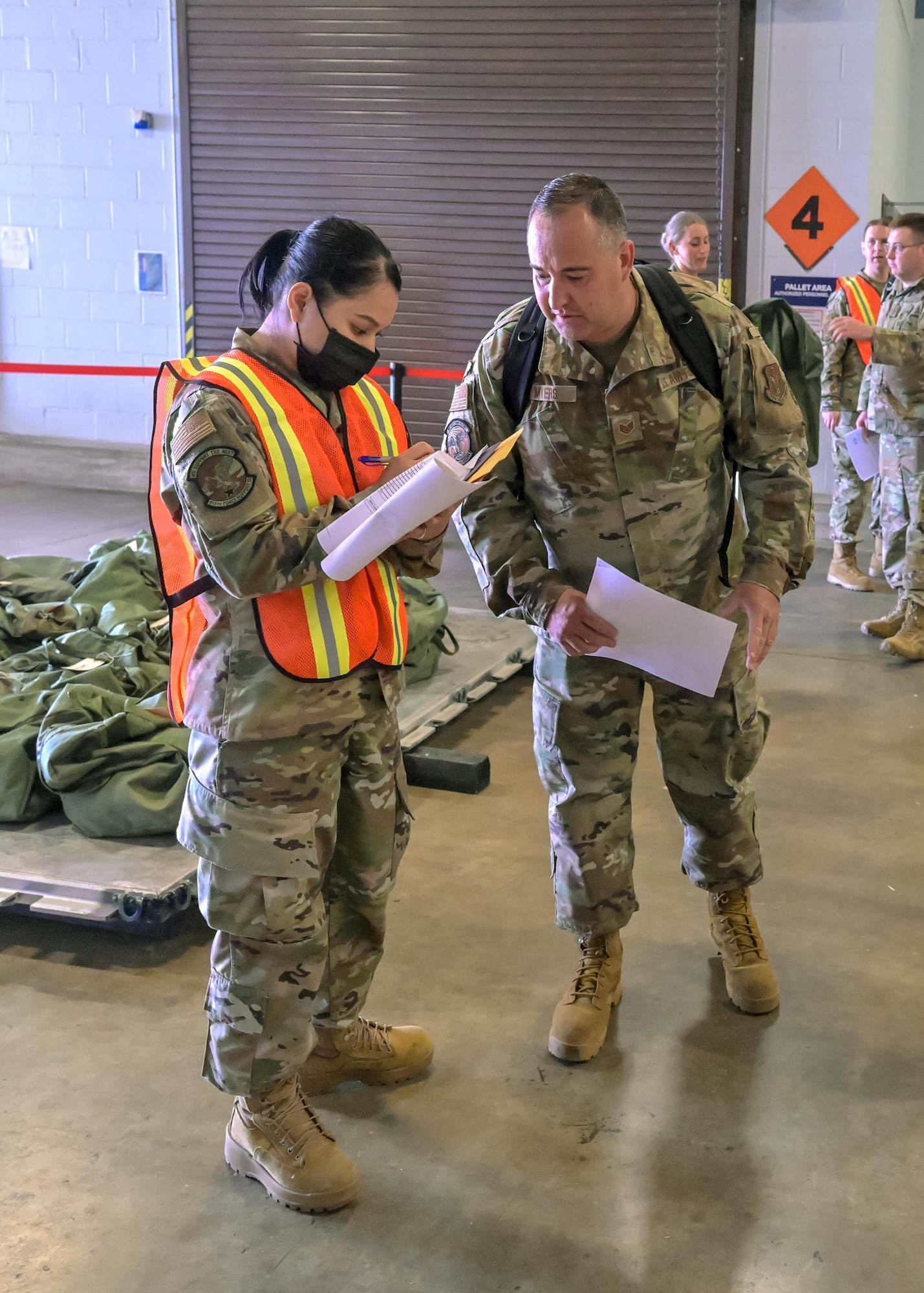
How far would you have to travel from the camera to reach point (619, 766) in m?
2.70

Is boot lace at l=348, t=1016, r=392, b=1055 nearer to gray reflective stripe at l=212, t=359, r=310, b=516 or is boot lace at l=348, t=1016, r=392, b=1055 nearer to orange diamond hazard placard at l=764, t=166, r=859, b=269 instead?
gray reflective stripe at l=212, t=359, r=310, b=516

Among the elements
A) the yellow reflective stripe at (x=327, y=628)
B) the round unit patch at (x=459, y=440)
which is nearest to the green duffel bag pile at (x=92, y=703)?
the round unit patch at (x=459, y=440)

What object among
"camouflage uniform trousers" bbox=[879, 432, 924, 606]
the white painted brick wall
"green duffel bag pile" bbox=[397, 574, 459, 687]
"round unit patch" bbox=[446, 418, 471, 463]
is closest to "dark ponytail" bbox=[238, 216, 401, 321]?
"round unit patch" bbox=[446, 418, 471, 463]

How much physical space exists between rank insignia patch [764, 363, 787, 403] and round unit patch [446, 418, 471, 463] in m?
0.59

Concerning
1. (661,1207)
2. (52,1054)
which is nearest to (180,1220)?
(52,1054)

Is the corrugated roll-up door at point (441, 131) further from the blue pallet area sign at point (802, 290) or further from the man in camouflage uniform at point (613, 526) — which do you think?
the man in camouflage uniform at point (613, 526)

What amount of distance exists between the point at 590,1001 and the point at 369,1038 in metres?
0.50

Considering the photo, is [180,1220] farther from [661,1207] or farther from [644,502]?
[644,502]

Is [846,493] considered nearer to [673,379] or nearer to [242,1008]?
[673,379]

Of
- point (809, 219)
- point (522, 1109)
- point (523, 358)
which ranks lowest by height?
point (522, 1109)

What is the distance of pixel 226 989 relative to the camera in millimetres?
2123

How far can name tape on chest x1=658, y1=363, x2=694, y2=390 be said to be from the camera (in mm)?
2457

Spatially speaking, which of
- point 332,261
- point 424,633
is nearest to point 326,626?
point 332,261

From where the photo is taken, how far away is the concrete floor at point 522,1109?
2.08 metres
